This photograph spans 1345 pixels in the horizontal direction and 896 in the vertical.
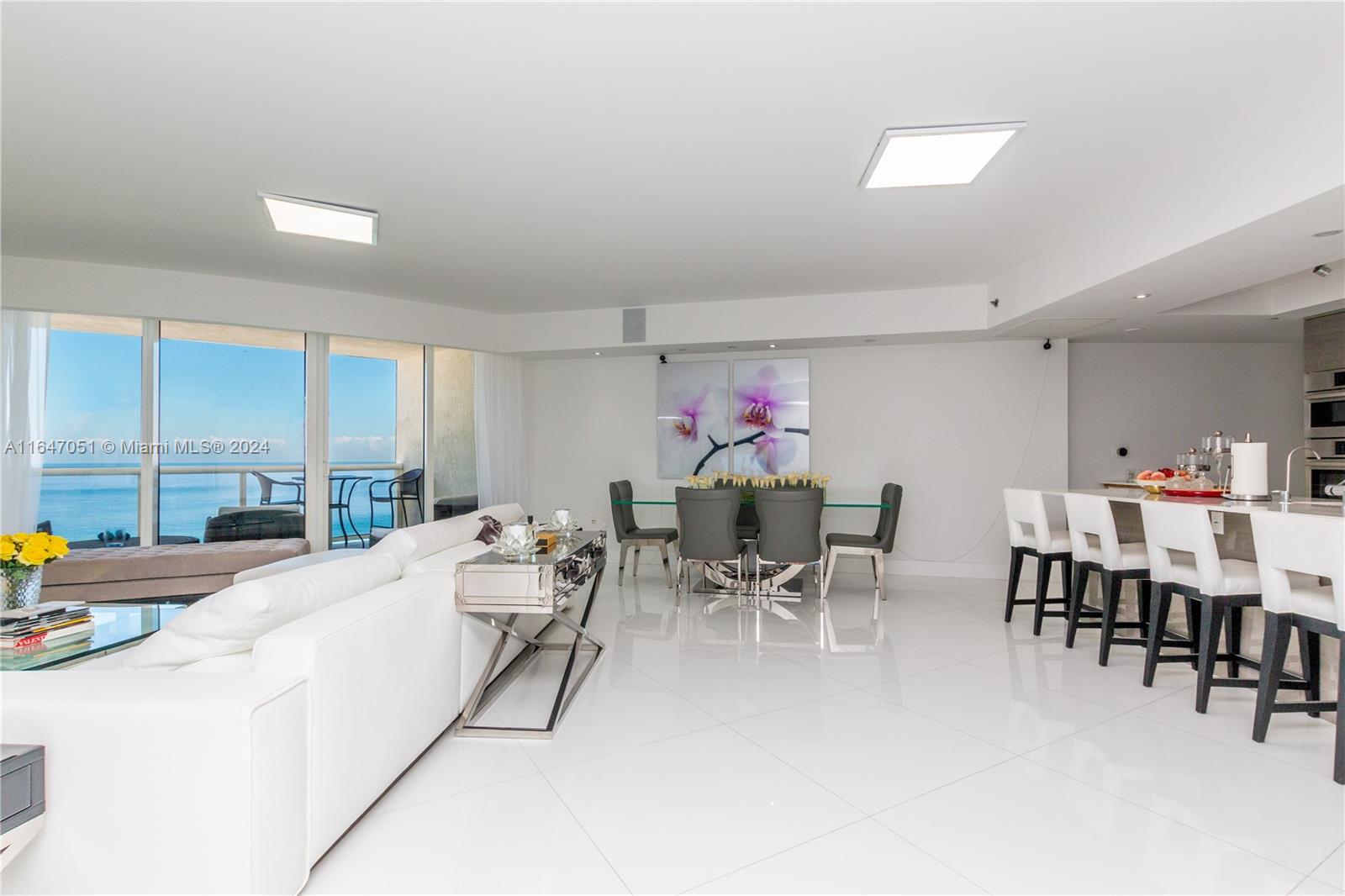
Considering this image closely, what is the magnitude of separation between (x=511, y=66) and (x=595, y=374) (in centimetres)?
474

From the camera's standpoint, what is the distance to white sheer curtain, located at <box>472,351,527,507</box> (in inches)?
261

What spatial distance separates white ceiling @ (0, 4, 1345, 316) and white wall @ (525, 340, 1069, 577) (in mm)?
1887

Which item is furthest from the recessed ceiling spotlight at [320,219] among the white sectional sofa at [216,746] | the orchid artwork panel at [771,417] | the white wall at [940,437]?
the orchid artwork panel at [771,417]

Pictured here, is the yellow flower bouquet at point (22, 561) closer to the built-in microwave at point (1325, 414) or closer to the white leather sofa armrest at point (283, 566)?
the white leather sofa armrest at point (283, 566)

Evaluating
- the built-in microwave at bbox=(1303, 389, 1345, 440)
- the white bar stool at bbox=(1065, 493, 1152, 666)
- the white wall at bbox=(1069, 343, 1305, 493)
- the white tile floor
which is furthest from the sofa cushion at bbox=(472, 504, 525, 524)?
the built-in microwave at bbox=(1303, 389, 1345, 440)

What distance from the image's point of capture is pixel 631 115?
8.79 ft

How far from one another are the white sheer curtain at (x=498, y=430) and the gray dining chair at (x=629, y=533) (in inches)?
55.4

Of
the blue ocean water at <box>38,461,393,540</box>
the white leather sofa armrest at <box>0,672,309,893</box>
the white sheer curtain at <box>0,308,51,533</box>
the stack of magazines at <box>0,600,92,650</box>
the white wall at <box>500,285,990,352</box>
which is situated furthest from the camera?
the white wall at <box>500,285,990,352</box>

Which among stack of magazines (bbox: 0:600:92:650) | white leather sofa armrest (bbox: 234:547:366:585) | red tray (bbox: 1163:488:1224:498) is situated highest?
red tray (bbox: 1163:488:1224:498)

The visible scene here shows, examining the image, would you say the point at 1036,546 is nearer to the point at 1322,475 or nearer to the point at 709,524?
the point at 709,524

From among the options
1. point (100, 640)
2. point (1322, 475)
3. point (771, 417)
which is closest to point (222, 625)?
point (100, 640)

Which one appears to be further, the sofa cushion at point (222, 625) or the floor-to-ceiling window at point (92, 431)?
the floor-to-ceiling window at point (92, 431)

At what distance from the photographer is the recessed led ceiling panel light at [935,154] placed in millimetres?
2693

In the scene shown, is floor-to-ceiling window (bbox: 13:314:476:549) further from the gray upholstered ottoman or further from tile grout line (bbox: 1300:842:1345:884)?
tile grout line (bbox: 1300:842:1345:884)
